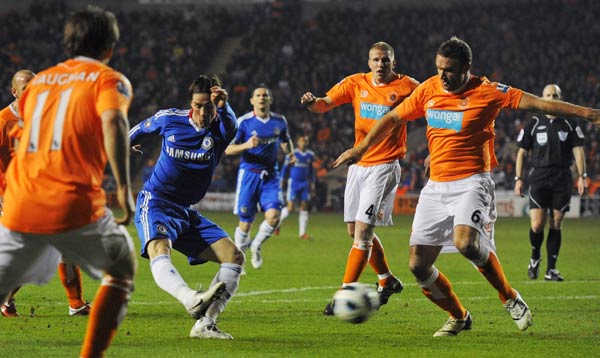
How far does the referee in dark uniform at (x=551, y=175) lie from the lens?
1372cm

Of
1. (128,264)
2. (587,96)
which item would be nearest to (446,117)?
(128,264)

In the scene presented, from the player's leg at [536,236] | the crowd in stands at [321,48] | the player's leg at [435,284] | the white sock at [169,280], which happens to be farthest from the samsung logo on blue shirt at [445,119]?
the crowd in stands at [321,48]

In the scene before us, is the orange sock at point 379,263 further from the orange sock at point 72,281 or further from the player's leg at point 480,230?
the orange sock at point 72,281

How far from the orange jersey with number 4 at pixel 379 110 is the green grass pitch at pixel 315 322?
1.69m

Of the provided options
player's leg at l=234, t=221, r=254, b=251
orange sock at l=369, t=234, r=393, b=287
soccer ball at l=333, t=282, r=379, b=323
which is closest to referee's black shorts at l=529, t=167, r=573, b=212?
orange sock at l=369, t=234, r=393, b=287

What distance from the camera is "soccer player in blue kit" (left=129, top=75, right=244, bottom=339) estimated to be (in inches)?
323

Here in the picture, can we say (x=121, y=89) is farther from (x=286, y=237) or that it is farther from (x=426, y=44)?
(x=426, y=44)

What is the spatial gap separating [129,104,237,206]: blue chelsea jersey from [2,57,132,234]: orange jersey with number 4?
2.91 metres

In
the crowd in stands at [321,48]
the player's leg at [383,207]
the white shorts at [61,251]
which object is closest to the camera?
the white shorts at [61,251]

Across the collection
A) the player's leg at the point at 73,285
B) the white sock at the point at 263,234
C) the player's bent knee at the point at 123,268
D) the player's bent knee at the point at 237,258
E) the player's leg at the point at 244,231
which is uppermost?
the player's bent knee at the point at 123,268

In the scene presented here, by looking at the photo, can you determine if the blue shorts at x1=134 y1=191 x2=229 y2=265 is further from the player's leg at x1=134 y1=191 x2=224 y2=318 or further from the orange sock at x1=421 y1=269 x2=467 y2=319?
the orange sock at x1=421 y1=269 x2=467 y2=319

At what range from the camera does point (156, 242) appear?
8180 millimetres

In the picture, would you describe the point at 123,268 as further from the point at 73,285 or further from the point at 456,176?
the point at 73,285

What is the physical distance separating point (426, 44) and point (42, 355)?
38.5 meters
